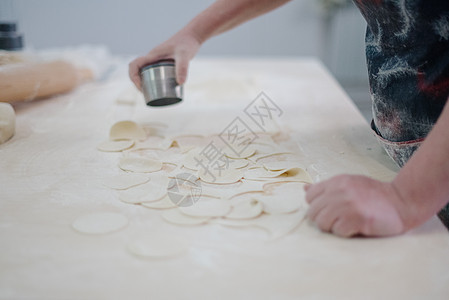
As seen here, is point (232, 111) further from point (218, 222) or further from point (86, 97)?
point (218, 222)

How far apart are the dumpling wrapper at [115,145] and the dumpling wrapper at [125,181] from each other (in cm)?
17

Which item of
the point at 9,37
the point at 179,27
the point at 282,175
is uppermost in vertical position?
the point at 9,37

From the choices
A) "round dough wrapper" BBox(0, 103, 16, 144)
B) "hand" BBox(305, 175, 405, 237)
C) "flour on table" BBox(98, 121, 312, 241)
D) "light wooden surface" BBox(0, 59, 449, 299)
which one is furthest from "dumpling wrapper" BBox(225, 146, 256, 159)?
"round dough wrapper" BBox(0, 103, 16, 144)

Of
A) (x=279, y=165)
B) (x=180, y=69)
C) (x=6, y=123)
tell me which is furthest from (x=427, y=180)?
(x=6, y=123)

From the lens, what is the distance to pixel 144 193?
825 millimetres

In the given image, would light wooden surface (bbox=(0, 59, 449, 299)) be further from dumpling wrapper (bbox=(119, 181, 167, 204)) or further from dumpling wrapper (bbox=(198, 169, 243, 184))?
dumpling wrapper (bbox=(198, 169, 243, 184))

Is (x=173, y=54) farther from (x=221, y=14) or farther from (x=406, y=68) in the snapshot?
(x=406, y=68)

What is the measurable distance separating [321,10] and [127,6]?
1.46m

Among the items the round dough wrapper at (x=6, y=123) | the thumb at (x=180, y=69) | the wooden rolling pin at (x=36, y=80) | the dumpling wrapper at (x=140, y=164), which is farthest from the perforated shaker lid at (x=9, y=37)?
the dumpling wrapper at (x=140, y=164)

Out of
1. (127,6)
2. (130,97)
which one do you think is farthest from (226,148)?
(127,6)

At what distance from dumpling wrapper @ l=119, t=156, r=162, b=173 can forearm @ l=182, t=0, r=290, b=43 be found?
1.46 ft

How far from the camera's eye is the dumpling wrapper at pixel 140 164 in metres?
0.94

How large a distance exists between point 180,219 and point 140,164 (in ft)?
0.91

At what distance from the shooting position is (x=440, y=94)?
84 cm
